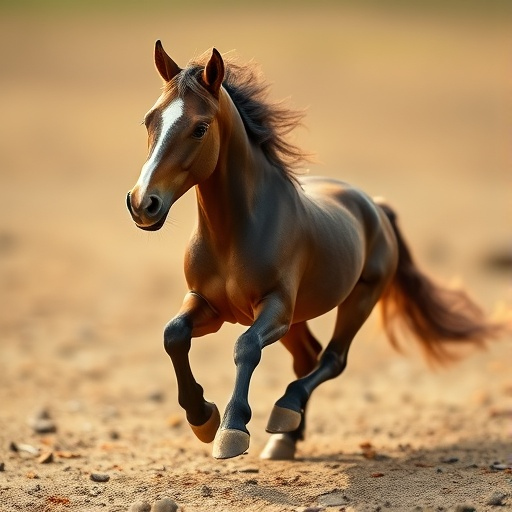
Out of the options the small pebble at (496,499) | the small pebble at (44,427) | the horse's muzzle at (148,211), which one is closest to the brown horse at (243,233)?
the horse's muzzle at (148,211)

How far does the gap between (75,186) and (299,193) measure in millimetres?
12090

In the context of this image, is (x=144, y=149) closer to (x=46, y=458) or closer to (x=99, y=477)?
(x=46, y=458)

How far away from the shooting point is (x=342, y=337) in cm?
533

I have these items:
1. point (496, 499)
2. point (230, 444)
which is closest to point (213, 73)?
point (230, 444)

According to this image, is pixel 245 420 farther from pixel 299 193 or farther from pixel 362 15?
pixel 362 15

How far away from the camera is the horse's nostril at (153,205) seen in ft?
12.7

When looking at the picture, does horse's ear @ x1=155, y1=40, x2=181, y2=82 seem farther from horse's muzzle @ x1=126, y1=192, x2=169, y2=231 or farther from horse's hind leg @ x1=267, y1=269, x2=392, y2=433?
horse's hind leg @ x1=267, y1=269, x2=392, y2=433

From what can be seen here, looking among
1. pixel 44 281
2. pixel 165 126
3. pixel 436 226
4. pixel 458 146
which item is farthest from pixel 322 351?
pixel 458 146

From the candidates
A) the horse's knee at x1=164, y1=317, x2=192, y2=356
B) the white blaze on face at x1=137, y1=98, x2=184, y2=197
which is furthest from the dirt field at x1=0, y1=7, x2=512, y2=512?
the white blaze on face at x1=137, y1=98, x2=184, y2=197

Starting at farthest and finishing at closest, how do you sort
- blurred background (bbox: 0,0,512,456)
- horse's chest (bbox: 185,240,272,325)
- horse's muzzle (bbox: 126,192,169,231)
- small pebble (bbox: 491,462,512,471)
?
blurred background (bbox: 0,0,512,456) < small pebble (bbox: 491,462,512,471) < horse's chest (bbox: 185,240,272,325) < horse's muzzle (bbox: 126,192,169,231)

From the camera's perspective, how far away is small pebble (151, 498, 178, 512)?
4.11 meters

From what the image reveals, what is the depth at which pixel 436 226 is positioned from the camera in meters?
13.4

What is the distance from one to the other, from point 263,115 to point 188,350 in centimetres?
119

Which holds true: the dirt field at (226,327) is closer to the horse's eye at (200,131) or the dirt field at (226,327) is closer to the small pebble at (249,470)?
the small pebble at (249,470)
